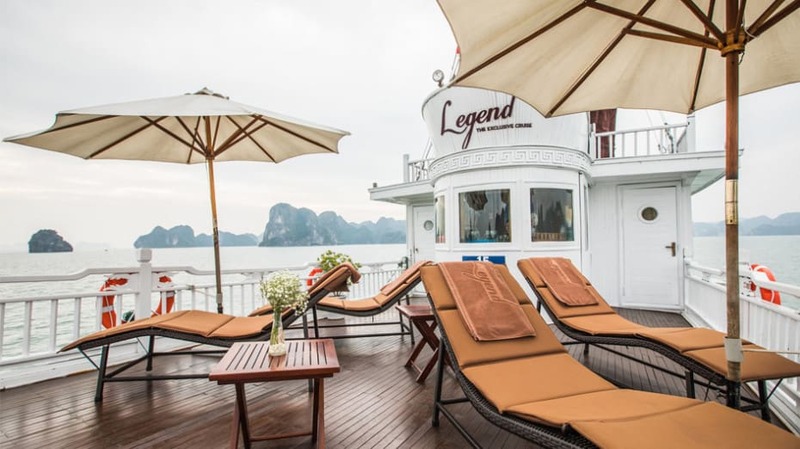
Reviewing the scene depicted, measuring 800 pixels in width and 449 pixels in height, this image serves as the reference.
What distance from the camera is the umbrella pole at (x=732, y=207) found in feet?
4.98

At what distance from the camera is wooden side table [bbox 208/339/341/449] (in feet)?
5.94

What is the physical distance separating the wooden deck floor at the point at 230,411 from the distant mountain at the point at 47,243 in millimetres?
5963

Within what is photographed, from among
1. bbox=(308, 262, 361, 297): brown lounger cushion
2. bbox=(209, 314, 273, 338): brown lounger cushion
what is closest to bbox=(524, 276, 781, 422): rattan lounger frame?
bbox=(308, 262, 361, 297): brown lounger cushion

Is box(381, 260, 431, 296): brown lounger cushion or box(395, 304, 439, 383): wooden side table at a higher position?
box(381, 260, 431, 296): brown lounger cushion

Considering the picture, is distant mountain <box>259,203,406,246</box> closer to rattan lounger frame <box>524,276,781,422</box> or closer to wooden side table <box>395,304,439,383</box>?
wooden side table <box>395,304,439,383</box>

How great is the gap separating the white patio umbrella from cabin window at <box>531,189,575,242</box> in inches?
123

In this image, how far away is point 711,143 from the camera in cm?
659

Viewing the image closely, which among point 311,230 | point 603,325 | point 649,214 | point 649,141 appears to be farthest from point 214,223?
point 311,230

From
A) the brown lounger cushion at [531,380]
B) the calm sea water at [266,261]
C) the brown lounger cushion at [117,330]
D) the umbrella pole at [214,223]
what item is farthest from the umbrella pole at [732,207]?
the umbrella pole at [214,223]

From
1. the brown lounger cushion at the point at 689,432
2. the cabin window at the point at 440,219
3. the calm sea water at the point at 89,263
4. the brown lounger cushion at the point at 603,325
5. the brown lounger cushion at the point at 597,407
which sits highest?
the cabin window at the point at 440,219

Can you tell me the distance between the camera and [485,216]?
5.48 metres

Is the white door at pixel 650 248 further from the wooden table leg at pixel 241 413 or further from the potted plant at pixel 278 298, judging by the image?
the wooden table leg at pixel 241 413

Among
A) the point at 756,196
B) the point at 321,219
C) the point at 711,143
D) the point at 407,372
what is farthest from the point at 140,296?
the point at 321,219

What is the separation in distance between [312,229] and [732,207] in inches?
1224
